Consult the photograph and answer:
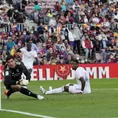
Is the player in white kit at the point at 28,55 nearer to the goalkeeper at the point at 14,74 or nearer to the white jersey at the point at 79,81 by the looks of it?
the white jersey at the point at 79,81

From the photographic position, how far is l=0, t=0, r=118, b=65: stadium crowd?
3394cm

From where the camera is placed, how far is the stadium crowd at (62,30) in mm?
33938

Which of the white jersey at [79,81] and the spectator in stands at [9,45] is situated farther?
the spectator in stands at [9,45]

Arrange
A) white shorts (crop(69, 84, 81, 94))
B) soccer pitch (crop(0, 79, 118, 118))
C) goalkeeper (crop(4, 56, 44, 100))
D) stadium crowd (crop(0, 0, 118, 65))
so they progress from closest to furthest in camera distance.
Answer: soccer pitch (crop(0, 79, 118, 118)), goalkeeper (crop(4, 56, 44, 100)), white shorts (crop(69, 84, 81, 94)), stadium crowd (crop(0, 0, 118, 65))

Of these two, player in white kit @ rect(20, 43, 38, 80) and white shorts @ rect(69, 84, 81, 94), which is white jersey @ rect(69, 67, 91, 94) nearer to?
white shorts @ rect(69, 84, 81, 94)

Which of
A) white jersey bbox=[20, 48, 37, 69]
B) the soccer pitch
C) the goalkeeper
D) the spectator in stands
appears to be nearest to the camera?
the soccer pitch

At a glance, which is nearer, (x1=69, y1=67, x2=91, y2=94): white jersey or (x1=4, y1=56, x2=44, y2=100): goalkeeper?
(x1=4, y1=56, x2=44, y2=100): goalkeeper

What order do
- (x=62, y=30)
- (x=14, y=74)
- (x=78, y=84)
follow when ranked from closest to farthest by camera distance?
(x=14, y=74), (x=78, y=84), (x=62, y=30)

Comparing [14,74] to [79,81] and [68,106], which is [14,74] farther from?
[68,106]

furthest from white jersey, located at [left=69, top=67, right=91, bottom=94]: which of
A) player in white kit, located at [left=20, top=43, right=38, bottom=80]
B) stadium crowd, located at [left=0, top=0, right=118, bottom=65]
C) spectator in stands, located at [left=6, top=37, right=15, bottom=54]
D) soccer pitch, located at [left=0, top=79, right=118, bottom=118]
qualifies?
spectator in stands, located at [left=6, top=37, right=15, bottom=54]

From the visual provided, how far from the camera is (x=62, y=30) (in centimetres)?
3575

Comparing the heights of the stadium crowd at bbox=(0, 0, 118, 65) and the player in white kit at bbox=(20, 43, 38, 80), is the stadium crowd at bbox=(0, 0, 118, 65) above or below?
above

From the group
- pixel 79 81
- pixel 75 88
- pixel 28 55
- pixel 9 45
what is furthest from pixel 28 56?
pixel 79 81

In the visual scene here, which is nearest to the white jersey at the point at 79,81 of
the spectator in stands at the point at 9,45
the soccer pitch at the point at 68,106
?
the soccer pitch at the point at 68,106
